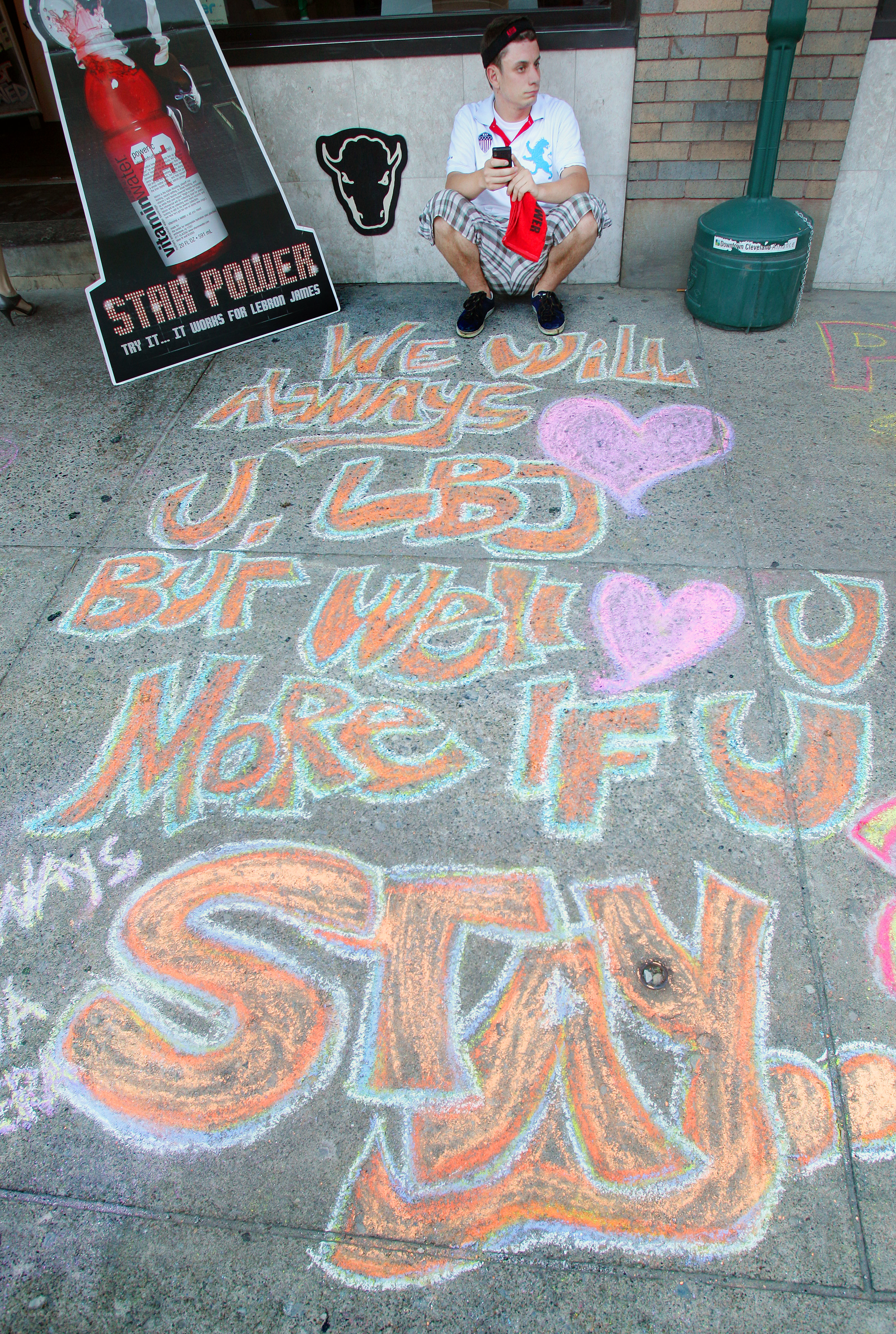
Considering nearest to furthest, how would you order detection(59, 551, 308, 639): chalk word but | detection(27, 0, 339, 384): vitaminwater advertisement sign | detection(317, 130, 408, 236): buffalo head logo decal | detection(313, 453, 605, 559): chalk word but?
detection(59, 551, 308, 639): chalk word but → detection(313, 453, 605, 559): chalk word but → detection(27, 0, 339, 384): vitaminwater advertisement sign → detection(317, 130, 408, 236): buffalo head logo decal

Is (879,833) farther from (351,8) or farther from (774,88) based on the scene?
(351,8)

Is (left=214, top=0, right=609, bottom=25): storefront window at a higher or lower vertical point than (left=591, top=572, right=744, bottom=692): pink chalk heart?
higher

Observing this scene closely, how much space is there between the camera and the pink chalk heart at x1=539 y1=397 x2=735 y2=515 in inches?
139

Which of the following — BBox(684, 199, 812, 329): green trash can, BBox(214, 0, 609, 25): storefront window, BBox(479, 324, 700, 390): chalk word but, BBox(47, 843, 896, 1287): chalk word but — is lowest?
BBox(47, 843, 896, 1287): chalk word but

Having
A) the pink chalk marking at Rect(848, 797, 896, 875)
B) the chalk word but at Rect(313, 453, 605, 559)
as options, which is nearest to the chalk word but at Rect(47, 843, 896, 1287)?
the pink chalk marking at Rect(848, 797, 896, 875)

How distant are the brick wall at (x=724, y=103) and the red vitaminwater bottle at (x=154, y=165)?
2293mm

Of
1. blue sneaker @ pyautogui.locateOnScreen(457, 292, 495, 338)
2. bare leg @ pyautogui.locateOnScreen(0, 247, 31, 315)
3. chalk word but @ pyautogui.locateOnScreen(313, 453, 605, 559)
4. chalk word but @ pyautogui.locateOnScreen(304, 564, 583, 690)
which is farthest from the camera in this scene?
bare leg @ pyautogui.locateOnScreen(0, 247, 31, 315)

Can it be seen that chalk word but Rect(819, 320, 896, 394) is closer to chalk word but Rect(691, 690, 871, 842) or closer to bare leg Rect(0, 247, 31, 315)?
chalk word but Rect(691, 690, 871, 842)

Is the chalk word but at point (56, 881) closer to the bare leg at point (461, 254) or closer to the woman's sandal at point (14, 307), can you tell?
the bare leg at point (461, 254)

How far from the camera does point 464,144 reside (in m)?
4.26

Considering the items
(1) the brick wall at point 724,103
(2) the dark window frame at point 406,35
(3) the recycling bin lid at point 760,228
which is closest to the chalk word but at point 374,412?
(3) the recycling bin lid at point 760,228

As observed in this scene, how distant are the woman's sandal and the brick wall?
3.56 meters

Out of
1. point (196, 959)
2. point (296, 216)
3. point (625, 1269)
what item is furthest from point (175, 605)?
point (296, 216)

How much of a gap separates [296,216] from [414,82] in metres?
1.00
